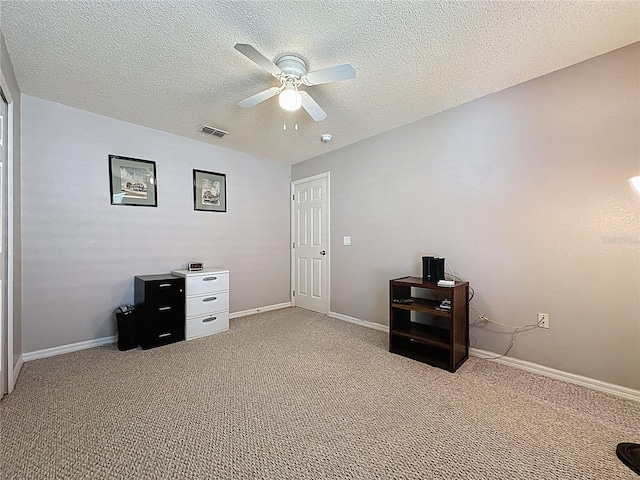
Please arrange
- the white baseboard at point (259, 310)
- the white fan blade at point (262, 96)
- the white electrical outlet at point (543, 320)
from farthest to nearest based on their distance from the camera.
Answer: the white baseboard at point (259, 310), the white electrical outlet at point (543, 320), the white fan blade at point (262, 96)

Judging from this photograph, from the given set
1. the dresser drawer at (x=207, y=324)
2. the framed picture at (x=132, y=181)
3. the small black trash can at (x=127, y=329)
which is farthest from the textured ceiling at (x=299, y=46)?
the dresser drawer at (x=207, y=324)

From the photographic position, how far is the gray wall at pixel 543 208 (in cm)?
192

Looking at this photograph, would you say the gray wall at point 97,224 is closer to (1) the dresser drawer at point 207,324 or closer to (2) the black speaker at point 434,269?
(1) the dresser drawer at point 207,324

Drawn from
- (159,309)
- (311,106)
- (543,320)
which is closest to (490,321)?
(543,320)

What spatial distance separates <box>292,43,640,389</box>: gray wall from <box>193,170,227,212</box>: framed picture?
7.54ft

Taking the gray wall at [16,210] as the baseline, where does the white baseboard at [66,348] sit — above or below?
below

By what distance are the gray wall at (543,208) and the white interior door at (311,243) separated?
1.13m

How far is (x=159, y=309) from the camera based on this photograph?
287 cm

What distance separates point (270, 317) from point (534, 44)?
3866mm

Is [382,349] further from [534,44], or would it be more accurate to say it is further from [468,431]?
[534,44]

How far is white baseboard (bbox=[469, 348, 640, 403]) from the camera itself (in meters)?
1.88

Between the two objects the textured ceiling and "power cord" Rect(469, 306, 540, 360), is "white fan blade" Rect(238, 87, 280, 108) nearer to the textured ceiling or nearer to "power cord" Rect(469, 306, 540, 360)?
the textured ceiling

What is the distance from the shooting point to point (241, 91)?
2.43 metres

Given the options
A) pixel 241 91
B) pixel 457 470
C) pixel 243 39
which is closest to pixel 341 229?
pixel 241 91
